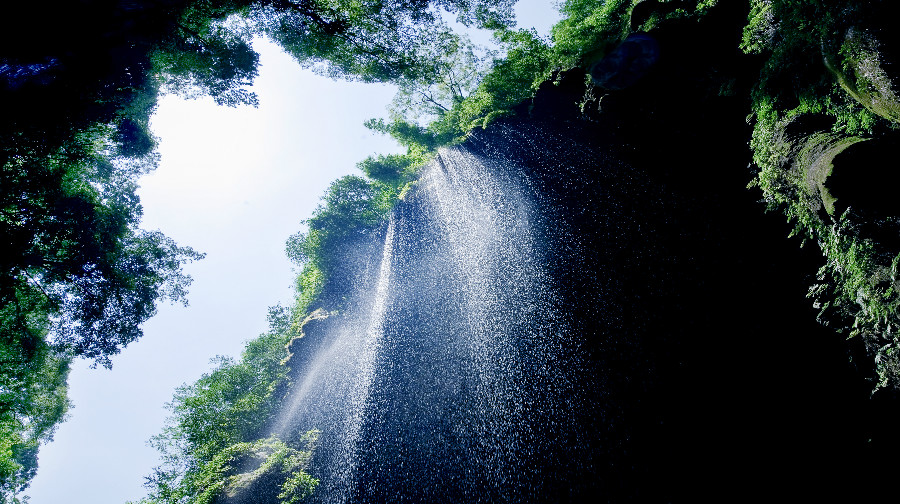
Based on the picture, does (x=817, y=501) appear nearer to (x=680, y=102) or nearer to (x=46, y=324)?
(x=680, y=102)

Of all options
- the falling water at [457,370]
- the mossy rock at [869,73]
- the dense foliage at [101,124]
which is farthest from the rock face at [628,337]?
the dense foliage at [101,124]

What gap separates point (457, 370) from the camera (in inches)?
516

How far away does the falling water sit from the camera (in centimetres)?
1005

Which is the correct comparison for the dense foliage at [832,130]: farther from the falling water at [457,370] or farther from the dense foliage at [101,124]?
the dense foliage at [101,124]

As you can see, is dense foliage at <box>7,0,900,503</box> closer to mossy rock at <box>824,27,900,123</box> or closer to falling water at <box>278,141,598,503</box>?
mossy rock at <box>824,27,900,123</box>

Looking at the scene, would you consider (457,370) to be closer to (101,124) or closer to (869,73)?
(869,73)

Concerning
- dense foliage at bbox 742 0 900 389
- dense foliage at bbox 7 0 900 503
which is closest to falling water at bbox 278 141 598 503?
dense foliage at bbox 7 0 900 503

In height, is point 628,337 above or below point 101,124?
below

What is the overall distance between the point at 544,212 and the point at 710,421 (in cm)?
756

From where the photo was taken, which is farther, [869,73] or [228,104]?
[228,104]

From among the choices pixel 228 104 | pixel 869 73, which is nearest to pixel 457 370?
pixel 869 73

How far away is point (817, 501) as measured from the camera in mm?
6266

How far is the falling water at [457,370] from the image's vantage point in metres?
10.1

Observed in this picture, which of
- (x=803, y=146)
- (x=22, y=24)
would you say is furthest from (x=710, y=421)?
(x=22, y=24)
